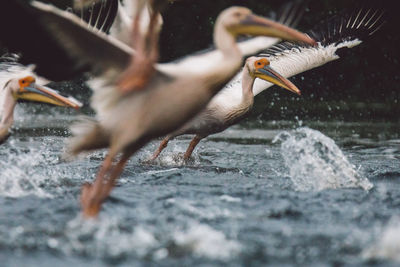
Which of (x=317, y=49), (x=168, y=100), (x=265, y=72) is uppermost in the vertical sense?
(x=317, y=49)

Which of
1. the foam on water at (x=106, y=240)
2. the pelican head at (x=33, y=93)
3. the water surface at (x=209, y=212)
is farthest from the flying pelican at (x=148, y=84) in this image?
the pelican head at (x=33, y=93)

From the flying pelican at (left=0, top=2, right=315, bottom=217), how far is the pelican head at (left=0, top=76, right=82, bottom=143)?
1.51 metres

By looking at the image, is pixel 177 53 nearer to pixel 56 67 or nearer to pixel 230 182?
pixel 230 182

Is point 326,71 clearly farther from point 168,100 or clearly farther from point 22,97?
point 168,100

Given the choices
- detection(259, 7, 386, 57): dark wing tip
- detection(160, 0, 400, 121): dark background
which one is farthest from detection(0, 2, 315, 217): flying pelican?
detection(160, 0, 400, 121): dark background

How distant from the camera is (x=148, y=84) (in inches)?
200

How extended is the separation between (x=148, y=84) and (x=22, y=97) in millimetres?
2159

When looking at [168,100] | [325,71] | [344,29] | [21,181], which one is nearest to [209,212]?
[168,100]

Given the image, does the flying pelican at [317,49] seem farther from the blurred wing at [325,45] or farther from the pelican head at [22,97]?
the pelican head at [22,97]

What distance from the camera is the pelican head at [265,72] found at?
8.60 metres

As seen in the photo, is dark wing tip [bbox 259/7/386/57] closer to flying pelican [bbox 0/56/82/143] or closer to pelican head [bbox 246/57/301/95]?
pelican head [bbox 246/57/301/95]

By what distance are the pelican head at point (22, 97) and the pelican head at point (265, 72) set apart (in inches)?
102

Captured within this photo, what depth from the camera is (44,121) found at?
12.6 m

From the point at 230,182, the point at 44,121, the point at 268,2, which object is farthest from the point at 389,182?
the point at 268,2
